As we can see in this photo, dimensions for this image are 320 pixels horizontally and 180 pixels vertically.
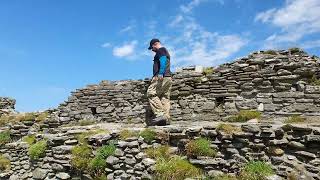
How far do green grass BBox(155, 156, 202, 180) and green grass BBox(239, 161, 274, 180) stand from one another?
0.97m

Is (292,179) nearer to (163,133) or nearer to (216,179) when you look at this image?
(216,179)

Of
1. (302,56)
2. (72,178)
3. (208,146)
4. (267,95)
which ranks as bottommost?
(72,178)

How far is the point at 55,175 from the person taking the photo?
10.8 m

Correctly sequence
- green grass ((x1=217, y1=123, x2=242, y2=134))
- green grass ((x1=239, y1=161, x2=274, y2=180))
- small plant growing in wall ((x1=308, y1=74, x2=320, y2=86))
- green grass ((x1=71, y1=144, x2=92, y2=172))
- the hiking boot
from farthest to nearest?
1. small plant growing in wall ((x1=308, y1=74, x2=320, y2=86))
2. the hiking boot
3. green grass ((x1=71, y1=144, x2=92, y2=172))
4. green grass ((x1=217, y1=123, x2=242, y2=134))
5. green grass ((x1=239, y1=161, x2=274, y2=180))

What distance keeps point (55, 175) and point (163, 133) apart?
3.17 m

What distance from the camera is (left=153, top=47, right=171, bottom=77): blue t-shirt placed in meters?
11.6

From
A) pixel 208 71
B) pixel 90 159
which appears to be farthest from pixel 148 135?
pixel 208 71

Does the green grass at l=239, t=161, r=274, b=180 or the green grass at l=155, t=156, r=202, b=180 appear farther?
the green grass at l=155, t=156, r=202, b=180

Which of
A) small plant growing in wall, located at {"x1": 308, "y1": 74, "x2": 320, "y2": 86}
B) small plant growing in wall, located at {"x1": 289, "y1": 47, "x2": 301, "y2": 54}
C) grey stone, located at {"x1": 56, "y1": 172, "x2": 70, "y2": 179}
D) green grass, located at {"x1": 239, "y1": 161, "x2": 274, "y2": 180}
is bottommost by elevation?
grey stone, located at {"x1": 56, "y1": 172, "x2": 70, "y2": 179}

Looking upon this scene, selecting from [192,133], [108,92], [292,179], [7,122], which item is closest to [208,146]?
[192,133]

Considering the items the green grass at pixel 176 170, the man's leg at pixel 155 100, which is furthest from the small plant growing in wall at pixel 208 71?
the green grass at pixel 176 170

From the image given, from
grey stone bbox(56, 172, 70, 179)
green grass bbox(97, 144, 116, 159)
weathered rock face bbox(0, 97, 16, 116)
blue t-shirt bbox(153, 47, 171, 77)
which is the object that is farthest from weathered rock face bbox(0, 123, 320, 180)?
weathered rock face bbox(0, 97, 16, 116)

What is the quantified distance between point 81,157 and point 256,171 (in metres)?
4.40

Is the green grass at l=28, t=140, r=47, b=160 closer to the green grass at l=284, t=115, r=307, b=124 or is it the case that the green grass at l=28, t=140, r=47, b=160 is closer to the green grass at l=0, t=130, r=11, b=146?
the green grass at l=0, t=130, r=11, b=146
